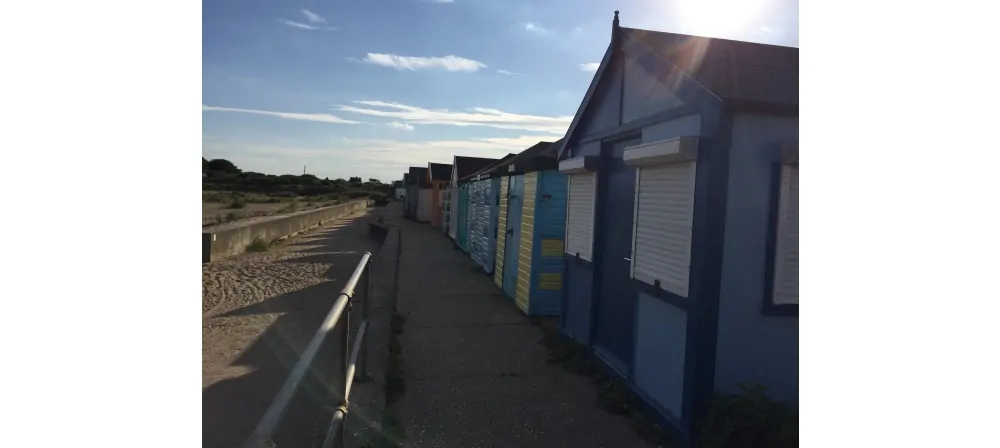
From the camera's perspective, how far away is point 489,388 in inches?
193

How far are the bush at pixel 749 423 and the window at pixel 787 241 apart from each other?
0.59 meters

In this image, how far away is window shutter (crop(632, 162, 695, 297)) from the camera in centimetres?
379

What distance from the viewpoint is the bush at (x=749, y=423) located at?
3404 mm

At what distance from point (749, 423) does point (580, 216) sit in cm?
285

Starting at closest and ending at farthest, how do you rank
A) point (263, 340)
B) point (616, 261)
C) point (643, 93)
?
point (643, 93)
point (616, 261)
point (263, 340)

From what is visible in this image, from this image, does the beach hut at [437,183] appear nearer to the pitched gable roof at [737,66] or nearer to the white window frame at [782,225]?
the pitched gable roof at [737,66]

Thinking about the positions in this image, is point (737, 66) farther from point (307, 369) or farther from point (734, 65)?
point (307, 369)

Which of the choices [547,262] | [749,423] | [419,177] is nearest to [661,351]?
[749,423]

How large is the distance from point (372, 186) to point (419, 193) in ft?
170

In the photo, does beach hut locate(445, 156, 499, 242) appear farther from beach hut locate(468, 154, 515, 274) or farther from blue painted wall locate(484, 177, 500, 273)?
blue painted wall locate(484, 177, 500, 273)

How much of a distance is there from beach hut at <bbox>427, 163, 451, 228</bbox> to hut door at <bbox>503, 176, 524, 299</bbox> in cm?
1643

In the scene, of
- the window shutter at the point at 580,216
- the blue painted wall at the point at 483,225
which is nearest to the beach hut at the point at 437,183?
the blue painted wall at the point at 483,225

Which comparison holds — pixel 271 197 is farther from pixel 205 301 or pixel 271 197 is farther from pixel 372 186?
pixel 205 301

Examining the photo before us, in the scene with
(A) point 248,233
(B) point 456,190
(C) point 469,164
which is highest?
(C) point 469,164
